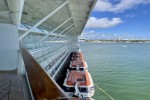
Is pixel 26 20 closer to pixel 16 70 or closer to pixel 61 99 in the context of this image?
pixel 16 70

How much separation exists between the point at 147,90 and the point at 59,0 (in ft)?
46.1

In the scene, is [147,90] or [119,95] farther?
[147,90]

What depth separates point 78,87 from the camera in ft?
50.5

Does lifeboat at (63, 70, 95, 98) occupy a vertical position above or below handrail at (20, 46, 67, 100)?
below

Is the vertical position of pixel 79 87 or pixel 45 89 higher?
A: pixel 45 89

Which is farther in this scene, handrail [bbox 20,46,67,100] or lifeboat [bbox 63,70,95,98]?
lifeboat [bbox 63,70,95,98]

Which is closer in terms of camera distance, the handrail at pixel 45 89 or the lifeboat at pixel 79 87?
the handrail at pixel 45 89

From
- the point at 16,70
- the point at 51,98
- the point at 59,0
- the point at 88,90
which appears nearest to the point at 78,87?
the point at 88,90

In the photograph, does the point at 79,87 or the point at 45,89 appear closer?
the point at 45,89

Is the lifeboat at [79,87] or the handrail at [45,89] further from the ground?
the handrail at [45,89]

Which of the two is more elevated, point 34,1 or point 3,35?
point 34,1

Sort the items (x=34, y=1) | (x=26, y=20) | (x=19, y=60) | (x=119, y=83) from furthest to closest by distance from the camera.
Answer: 1. (x=119, y=83)
2. (x=26, y=20)
3. (x=34, y=1)
4. (x=19, y=60)

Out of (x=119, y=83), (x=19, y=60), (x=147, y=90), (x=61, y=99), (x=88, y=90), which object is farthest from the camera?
(x=119, y=83)

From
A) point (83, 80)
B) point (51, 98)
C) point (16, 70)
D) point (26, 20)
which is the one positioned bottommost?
point (83, 80)
